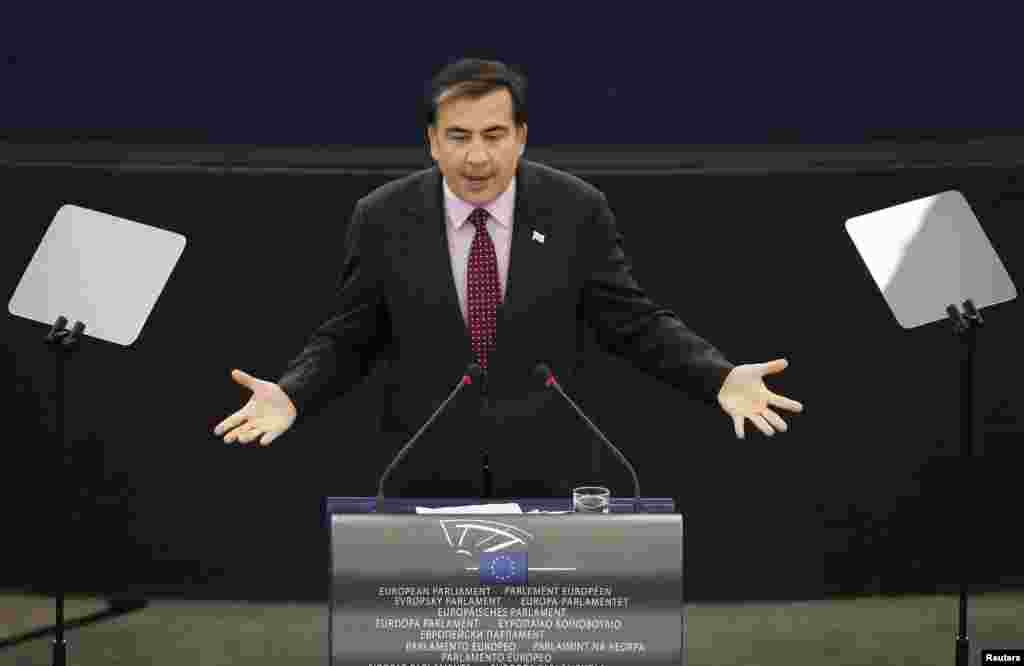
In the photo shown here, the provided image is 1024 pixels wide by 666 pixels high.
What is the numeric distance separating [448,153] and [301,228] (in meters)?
1.66

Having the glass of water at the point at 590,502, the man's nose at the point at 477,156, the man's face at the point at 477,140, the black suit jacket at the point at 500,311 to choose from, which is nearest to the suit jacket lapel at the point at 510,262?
the black suit jacket at the point at 500,311

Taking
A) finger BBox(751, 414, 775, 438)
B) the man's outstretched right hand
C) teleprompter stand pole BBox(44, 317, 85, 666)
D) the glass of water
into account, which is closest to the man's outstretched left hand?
finger BBox(751, 414, 775, 438)

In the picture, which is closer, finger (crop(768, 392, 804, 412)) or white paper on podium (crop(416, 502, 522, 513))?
white paper on podium (crop(416, 502, 522, 513))

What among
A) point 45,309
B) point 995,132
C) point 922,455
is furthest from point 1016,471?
point 45,309

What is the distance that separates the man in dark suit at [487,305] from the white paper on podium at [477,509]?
0.42 meters

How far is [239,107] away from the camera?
210 inches

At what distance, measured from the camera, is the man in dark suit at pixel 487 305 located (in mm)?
3744

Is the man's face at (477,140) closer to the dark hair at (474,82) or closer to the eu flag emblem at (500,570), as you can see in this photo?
the dark hair at (474,82)

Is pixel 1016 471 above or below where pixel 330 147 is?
below

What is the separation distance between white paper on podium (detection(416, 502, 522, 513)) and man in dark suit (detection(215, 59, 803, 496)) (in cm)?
42

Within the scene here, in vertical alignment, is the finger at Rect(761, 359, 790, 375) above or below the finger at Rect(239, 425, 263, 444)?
above

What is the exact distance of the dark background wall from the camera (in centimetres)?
530

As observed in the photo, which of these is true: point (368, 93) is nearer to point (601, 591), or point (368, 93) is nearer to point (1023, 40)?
point (1023, 40)

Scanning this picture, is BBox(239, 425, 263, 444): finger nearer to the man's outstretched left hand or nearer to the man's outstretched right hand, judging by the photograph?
the man's outstretched right hand
